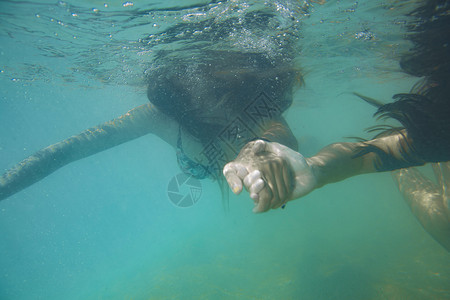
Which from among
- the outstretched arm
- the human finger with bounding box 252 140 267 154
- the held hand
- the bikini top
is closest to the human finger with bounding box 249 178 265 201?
the held hand

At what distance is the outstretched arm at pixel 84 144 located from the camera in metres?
3.44

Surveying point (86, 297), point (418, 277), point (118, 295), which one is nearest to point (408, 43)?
point (418, 277)

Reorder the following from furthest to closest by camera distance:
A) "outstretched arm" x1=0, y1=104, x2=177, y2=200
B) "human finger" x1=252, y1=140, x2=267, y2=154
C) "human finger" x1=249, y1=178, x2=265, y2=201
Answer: "outstretched arm" x1=0, y1=104, x2=177, y2=200 → "human finger" x1=252, y1=140, x2=267, y2=154 → "human finger" x1=249, y1=178, x2=265, y2=201

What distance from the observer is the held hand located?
1.41 meters

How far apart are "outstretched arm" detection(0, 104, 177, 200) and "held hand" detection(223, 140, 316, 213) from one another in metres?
3.21

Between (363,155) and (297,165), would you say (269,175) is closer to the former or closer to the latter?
(297,165)

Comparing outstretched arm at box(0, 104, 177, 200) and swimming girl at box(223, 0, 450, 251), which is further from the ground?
swimming girl at box(223, 0, 450, 251)

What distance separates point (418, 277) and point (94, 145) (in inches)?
483

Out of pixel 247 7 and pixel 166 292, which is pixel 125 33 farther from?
pixel 166 292

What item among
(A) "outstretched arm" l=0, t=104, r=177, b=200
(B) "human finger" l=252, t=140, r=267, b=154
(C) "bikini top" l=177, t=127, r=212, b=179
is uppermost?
(B) "human finger" l=252, t=140, r=267, b=154

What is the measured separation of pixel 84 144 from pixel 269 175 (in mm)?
4239

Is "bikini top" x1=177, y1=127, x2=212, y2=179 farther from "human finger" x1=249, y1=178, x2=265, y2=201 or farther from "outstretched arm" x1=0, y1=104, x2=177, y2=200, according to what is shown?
"human finger" x1=249, y1=178, x2=265, y2=201

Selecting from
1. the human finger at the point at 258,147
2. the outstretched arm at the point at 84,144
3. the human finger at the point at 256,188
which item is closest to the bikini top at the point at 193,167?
the outstretched arm at the point at 84,144

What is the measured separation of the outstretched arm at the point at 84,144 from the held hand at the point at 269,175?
3.21 m
